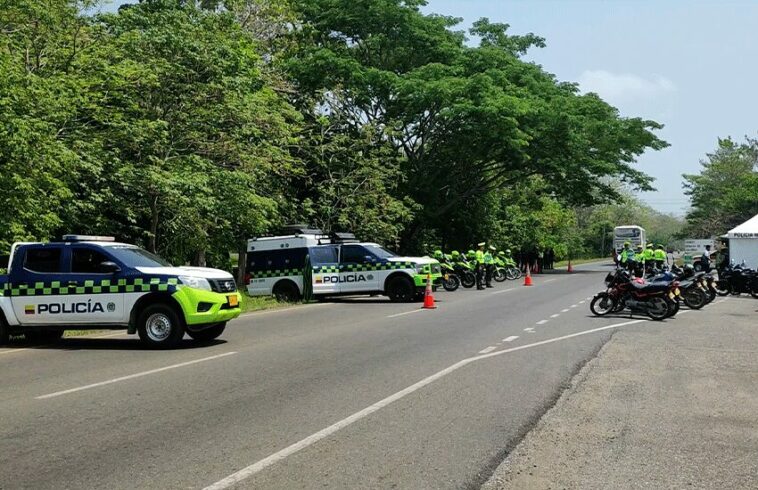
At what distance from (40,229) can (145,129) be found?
16.7ft

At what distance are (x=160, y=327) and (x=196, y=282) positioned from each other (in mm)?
990

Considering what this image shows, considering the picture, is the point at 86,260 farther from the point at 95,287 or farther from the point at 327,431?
the point at 327,431

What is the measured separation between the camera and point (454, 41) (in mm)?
41188

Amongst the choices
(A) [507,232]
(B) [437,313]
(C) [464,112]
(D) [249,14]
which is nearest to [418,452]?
(B) [437,313]

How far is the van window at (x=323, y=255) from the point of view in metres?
23.9

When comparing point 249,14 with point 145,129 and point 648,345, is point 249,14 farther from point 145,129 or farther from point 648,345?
point 648,345

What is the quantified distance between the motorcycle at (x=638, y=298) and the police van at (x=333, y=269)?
6.32m

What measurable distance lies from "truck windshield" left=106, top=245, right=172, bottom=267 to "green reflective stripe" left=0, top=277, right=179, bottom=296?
407mm

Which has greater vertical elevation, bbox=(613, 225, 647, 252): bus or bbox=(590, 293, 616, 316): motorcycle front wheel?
bbox=(613, 225, 647, 252): bus

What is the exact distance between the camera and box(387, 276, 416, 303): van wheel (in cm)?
2344

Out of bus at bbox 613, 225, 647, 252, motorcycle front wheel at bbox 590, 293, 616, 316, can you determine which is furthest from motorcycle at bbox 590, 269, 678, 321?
bus at bbox 613, 225, 647, 252

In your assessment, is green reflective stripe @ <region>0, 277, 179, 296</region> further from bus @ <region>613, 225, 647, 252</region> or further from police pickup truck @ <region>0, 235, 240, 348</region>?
bus @ <region>613, 225, 647, 252</region>

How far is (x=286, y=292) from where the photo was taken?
80.1 ft

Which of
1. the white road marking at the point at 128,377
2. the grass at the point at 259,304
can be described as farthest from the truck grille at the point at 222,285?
the grass at the point at 259,304
